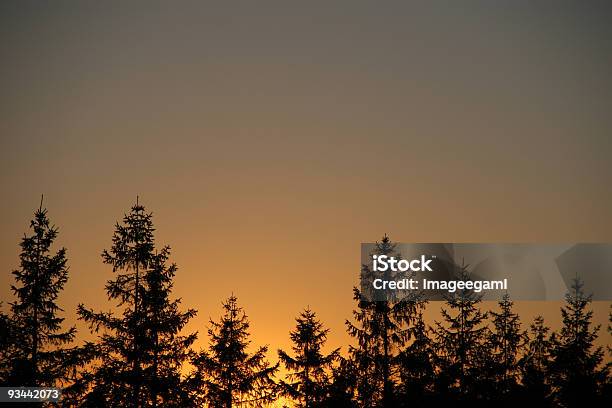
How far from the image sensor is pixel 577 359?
75.9 metres

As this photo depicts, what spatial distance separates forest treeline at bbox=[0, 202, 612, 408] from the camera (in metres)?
61.3

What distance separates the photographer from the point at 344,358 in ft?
233

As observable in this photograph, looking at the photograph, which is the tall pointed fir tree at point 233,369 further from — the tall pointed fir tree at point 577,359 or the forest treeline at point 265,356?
the tall pointed fir tree at point 577,359

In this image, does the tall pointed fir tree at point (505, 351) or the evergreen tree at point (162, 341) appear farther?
the tall pointed fir tree at point (505, 351)

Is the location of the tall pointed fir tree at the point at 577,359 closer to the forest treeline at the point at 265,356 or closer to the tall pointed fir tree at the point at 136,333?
the forest treeline at the point at 265,356

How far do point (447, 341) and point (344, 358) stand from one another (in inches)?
257

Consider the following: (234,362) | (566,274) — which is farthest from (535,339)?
(234,362)

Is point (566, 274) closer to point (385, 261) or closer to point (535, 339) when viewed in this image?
point (535, 339)

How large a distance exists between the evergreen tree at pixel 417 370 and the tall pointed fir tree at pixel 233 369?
10.3m

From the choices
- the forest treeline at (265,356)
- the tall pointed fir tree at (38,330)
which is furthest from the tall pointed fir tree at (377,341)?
the tall pointed fir tree at (38,330)

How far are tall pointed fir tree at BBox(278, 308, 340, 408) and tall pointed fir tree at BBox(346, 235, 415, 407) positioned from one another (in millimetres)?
5732

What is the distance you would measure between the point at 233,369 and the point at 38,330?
16.1 metres

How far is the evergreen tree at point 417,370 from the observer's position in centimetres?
6712

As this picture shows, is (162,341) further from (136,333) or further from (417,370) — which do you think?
(417,370)
